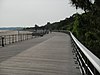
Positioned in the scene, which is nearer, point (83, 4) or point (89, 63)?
point (89, 63)

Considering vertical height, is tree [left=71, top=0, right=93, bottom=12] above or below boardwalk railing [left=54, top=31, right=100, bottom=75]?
above

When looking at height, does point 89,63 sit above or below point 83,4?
below

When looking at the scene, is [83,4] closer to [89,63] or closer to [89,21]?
[89,21]

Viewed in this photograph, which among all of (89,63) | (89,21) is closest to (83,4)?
(89,21)

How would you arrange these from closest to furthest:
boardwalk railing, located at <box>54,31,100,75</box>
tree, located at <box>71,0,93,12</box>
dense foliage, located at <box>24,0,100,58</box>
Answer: boardwalk railing, located at <box>54,31,100,75</box> < dense foliage, located at <box>24,0,100,58</box> < tree, located at <box>71,0,93,12</box>

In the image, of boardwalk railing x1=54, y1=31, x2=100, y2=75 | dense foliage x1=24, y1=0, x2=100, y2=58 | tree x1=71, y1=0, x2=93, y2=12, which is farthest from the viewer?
tree x1=71, y1=0, x2=93, y2=12

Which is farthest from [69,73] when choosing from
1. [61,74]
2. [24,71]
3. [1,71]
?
[1,71]

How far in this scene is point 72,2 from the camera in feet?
98.3

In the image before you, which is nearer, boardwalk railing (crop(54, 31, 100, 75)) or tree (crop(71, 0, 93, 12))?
boardwalk railing (crop(54, 31, 100, 75))

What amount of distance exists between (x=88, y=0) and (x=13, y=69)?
19825 millimetres

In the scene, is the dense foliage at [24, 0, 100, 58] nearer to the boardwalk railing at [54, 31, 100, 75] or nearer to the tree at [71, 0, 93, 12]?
the tree at [71, 0, 93, 12]

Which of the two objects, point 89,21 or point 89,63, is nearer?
point 89,63

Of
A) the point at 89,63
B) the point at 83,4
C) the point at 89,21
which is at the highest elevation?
the point at 83,4

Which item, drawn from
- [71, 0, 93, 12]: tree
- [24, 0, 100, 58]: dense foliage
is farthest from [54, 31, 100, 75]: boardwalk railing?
[71, 0, 93, 12]: tree
